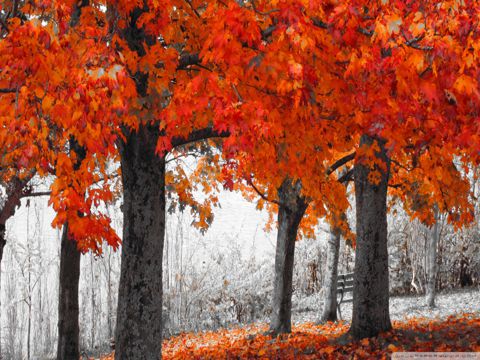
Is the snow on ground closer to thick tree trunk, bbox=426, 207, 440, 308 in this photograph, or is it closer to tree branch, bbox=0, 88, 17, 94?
thick tree trunk, bbox=426, 207, 440, 308

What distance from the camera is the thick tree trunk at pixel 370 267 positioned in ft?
25.8

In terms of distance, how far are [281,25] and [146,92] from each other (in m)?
1.75

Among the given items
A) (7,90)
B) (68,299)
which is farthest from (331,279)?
(7,90)

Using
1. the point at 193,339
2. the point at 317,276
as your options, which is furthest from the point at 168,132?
the point at 317,276

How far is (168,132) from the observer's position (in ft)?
17.8

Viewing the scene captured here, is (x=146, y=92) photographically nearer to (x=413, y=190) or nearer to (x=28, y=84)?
(x=28, y=84)

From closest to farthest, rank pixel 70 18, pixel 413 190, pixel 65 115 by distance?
pixel 65 115
pixel 70 18
pixel 413 190

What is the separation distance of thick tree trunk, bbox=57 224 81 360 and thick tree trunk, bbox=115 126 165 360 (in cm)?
323

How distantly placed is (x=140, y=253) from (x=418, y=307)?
10.2m

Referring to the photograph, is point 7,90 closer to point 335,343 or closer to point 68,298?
point 68,298

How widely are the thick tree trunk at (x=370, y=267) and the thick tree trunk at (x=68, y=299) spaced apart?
13.7 ft

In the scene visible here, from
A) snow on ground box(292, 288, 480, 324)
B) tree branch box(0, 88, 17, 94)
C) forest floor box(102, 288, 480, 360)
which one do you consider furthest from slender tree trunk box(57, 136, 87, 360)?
snow on ground box(292, 288, 480, 324)

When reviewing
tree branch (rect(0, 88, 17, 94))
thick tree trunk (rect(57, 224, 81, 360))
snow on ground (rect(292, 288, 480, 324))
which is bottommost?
snow on ground (rect(292, 288, 480, 324))

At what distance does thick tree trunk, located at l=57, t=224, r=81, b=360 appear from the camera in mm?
8945
